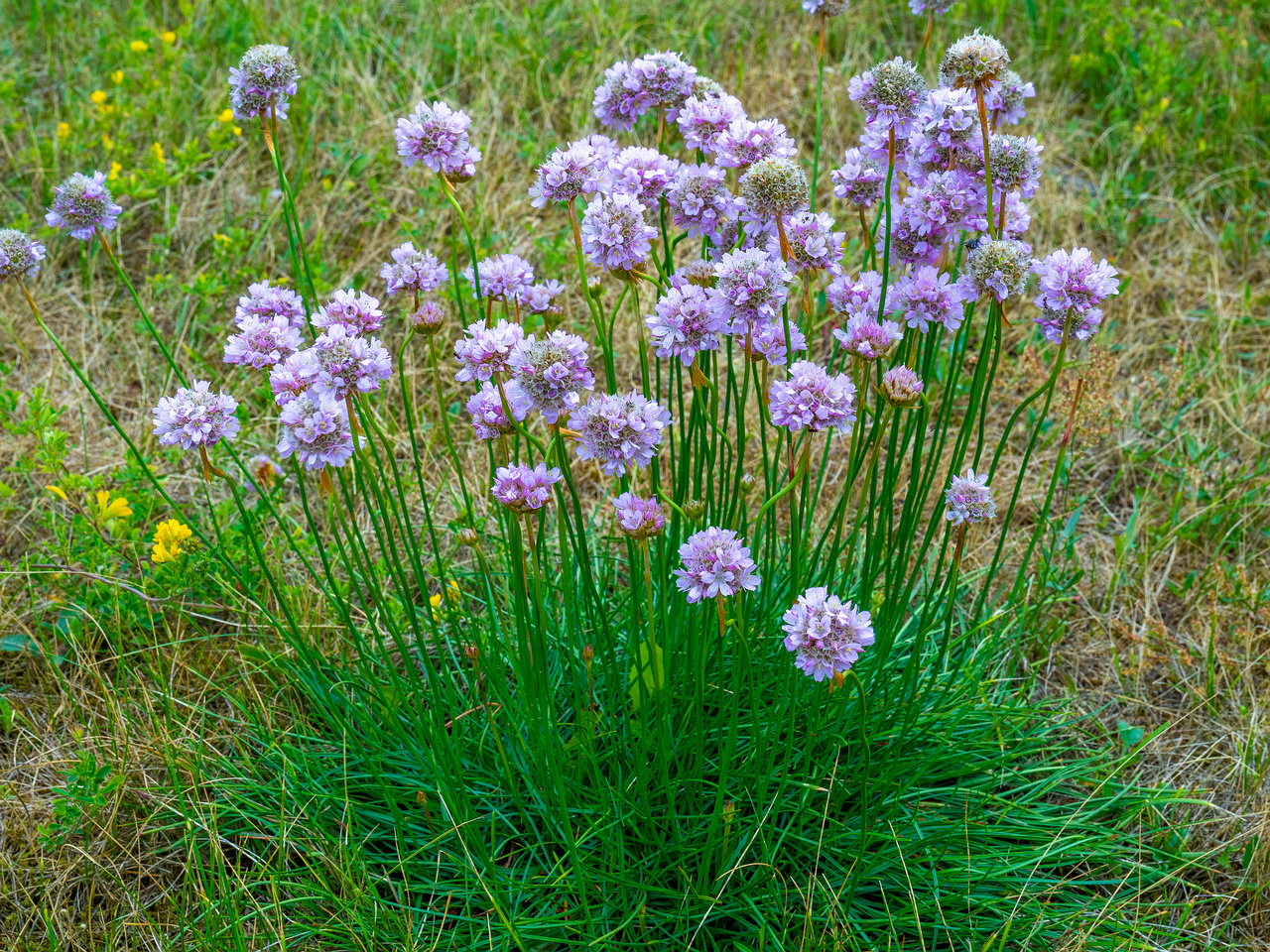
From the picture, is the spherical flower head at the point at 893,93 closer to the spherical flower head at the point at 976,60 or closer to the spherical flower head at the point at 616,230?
the spherical flower head at the point at 976,60

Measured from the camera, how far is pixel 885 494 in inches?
88.8

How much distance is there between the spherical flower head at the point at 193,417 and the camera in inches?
78.2

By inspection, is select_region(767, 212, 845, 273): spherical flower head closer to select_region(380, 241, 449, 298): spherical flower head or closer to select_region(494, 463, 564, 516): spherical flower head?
select_region(494, 463, 564, 516): spherical flower head

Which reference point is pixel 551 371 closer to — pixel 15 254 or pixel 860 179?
pixel 860 179

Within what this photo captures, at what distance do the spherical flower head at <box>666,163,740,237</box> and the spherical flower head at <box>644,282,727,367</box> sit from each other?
20 centimetres

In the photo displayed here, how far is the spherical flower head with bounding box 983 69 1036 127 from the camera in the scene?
2.03 metres

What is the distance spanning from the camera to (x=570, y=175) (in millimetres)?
1992

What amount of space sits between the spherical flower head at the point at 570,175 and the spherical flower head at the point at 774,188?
0.95 ft

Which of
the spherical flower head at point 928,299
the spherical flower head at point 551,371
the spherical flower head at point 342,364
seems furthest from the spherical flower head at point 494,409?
the spherical flower head at point 928,299

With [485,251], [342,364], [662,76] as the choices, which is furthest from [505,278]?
[485,251]

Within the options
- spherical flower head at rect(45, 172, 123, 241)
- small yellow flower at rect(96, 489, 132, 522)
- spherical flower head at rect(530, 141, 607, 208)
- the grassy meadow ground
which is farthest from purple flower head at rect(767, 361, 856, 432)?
Result: small yellow flower at rect(96, 489, 132, 522)

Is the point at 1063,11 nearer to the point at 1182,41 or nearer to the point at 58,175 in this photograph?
the point at 1182,41

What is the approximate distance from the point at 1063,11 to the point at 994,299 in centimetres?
435

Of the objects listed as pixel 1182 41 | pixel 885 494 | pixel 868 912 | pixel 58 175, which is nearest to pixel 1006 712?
pixel 868 912
